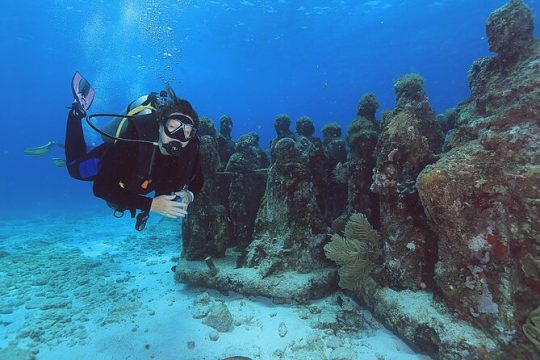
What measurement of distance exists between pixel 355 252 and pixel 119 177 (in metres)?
4.05

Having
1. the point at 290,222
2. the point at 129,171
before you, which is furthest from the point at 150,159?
the point at 290,222

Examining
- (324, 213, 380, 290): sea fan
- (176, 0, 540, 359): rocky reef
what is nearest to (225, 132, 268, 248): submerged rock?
(176, 0, 540, 359): rocky reef

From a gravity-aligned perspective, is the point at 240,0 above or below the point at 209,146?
above

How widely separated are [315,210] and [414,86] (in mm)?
3360

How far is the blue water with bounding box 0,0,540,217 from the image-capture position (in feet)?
126

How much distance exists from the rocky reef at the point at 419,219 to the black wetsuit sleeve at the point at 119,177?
3.05 metres

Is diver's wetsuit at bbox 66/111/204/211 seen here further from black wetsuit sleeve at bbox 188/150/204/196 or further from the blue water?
the blue water

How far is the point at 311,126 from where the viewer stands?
1045 cm

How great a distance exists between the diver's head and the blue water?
60.9ft

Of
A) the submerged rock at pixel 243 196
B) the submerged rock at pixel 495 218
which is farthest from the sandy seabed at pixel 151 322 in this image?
the submerged rock at pixel 243 196

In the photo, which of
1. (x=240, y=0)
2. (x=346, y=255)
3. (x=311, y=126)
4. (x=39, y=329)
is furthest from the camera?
(x=240, y=0)

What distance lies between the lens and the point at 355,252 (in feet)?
18.1

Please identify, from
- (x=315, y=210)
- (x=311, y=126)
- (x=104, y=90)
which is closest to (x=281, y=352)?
(x=315, y=210)

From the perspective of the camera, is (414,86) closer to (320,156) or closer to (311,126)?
(320,156)
